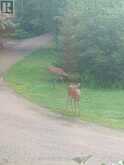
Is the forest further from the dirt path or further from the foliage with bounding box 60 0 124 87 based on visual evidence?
the dirt path

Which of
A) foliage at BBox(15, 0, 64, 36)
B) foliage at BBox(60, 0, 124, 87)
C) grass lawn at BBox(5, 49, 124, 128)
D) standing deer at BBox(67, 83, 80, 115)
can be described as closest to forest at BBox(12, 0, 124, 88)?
foliage at BBox(60, 0, 124, 87)

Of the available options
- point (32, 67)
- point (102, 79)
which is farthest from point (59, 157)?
point (32, 67)

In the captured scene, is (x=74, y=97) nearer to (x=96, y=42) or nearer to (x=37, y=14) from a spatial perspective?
(x=96, y=42)

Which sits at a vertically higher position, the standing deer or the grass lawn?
the standing deer

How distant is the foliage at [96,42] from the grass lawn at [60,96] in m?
1.06

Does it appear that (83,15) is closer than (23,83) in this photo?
No

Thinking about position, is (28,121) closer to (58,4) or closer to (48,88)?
(48,88)

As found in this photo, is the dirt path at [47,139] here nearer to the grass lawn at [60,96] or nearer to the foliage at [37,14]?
the grass lawn at [60,96]

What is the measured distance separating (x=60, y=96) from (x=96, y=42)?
353 centimetres

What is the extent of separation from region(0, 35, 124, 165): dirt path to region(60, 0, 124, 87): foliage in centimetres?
460

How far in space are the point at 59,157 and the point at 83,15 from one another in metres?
11.1

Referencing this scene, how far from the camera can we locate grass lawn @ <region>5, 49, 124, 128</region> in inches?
530

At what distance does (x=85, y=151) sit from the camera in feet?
33.4

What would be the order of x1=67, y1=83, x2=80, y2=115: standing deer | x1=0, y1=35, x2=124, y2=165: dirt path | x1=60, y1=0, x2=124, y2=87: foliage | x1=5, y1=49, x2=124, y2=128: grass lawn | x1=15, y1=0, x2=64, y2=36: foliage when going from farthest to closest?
x1=15, y1=0, x2=64, y2=36: foliage → x1=60, y1=0, x2=124, y2=87: foliage → x1=67, y1=83, x2=80, y2=115: standing deer → x1=5, y1=49, x2=124, y2=128: grass lawn → x1=0, y1=35, x2=124, y2=165: dirt path
